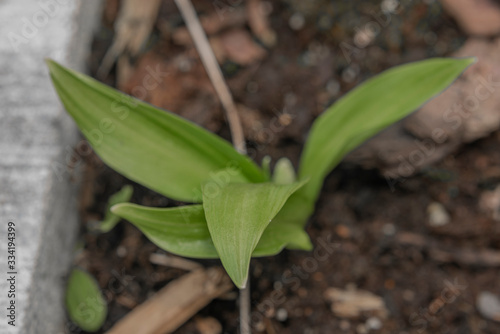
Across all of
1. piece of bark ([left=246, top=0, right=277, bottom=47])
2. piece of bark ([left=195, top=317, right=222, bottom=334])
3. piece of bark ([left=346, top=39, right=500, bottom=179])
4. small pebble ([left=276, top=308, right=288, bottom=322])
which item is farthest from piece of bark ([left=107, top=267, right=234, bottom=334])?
piece of bark ([left=246, top=0, right=277, bottom=47])

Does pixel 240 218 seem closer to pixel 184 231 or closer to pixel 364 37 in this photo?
pixel 184 231

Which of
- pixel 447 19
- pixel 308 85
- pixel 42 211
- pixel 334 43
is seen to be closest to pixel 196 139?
pixel 42 211

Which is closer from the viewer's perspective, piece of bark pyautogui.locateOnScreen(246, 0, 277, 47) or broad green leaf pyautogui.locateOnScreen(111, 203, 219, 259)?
broad green leaf pyautogui.locateOnScreen(111, 203, 219, 259)

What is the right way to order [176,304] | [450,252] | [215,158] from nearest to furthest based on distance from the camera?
[215,158]
[176,304]
[450,252]

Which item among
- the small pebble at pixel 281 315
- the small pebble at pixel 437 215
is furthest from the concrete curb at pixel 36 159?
the small pebble at pixel 437 215

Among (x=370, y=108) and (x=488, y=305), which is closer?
(x=370, y=108)

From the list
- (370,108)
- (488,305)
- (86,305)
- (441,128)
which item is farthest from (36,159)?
(488,305)

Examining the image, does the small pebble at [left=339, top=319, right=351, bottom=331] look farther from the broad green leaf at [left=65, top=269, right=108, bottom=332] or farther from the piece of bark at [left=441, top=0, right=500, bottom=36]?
the piece of bark at [left=441, top=0, right=500, bottom=36]

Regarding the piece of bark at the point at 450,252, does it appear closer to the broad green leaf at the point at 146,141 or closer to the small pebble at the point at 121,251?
the broad green leaf at the point at 146,141
